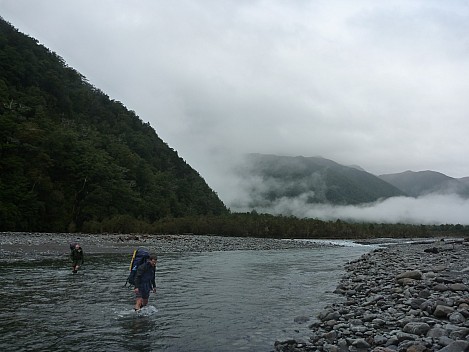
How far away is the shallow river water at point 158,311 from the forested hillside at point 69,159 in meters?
51.5

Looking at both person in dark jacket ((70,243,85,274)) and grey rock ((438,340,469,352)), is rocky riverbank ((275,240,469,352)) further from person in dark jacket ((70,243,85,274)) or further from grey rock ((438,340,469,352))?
person in dark jacket ((70,243,85,274))

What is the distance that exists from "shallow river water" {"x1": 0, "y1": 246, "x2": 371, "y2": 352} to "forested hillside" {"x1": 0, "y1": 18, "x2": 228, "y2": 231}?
51.5 metres

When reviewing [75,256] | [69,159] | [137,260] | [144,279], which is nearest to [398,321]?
[144,279]

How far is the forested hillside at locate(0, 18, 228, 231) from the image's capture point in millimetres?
69562

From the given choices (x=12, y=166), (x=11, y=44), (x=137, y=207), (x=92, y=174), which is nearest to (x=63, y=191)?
(x=92, y=174)

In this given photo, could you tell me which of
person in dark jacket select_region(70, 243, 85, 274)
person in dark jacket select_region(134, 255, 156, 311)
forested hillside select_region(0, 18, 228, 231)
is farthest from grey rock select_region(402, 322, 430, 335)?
forested hillside select_region(0, 18, 228, 231)

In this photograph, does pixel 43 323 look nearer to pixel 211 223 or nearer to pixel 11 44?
pixel 211 223

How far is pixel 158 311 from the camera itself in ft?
45.6

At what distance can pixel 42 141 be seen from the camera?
7719cm

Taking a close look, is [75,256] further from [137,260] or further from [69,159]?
[69,159]

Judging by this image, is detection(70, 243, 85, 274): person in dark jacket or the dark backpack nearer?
the dark backpack

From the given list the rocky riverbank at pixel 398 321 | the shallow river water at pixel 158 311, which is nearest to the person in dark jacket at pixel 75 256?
the shallow river water at pixel 158 311

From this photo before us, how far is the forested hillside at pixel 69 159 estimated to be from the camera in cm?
6956

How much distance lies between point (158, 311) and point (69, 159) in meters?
77.5
